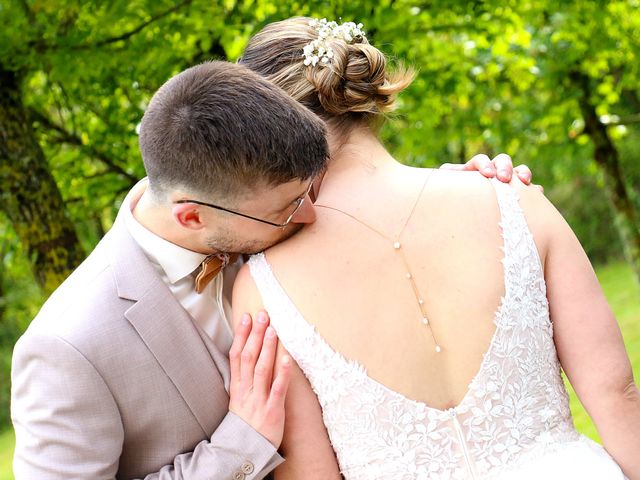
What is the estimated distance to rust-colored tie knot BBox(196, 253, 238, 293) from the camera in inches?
101

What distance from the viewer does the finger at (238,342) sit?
2.48m

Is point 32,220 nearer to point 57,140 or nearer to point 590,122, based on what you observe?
point 57,140

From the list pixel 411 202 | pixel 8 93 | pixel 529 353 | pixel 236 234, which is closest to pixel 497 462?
pixel 529 353

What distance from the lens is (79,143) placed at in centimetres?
556

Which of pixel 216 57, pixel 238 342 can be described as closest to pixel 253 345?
pixel 238 342

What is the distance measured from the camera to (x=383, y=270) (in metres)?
2.40

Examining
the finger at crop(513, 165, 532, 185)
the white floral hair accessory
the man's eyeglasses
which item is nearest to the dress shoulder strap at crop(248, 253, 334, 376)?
the man's eyeglasses

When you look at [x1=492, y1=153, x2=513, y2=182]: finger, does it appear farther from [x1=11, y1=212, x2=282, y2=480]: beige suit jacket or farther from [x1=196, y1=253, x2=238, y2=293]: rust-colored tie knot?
[x1=11, y1=212, x2=282, y2=480]: beige suit jacket

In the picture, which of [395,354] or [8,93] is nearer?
[395,354]

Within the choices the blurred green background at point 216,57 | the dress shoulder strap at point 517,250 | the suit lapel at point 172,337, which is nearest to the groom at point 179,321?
the suit lapel at point 172,337

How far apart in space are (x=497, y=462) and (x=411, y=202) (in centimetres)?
78

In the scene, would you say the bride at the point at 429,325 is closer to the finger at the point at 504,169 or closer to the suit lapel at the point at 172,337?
the finger at the point at 504,169

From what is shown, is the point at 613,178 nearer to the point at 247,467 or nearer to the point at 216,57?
the point at 216,57

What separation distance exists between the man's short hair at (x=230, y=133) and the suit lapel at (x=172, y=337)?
1.10 ft
